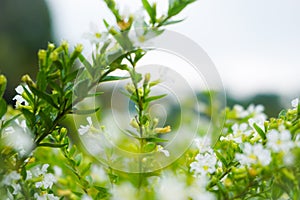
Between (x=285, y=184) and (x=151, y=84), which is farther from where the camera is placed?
(x=151, y=84)

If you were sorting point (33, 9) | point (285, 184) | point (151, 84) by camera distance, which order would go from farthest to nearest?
1. point (33, 9)
2. point (151, 84)
3. point (285, 184)

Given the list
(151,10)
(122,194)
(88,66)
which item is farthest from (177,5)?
(122,194)

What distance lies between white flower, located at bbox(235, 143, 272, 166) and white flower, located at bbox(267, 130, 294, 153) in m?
0.01

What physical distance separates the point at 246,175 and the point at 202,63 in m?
0.23

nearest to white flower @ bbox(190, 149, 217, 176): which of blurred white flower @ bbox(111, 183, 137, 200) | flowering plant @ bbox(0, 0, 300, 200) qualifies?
flowering plant @ bbox(0, 0, 300, 200)

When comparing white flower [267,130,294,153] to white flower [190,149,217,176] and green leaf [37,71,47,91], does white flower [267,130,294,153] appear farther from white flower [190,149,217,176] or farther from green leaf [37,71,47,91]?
green leaf [37,71,47,91]

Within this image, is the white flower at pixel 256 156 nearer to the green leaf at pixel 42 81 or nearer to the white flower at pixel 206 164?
the white flower at pixel 206 164

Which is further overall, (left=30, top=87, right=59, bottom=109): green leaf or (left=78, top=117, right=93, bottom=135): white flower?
(left=78, top=117, right=93, bottom=135): white flower

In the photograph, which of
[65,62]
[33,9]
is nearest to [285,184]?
[65,62]

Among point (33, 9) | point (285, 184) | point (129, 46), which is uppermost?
point (129, 46)

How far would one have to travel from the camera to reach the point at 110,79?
66 cm

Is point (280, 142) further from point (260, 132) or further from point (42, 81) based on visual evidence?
point (42, 81)

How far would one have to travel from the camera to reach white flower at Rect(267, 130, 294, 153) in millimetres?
580

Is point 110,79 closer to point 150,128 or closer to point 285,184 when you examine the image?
point 150,128
